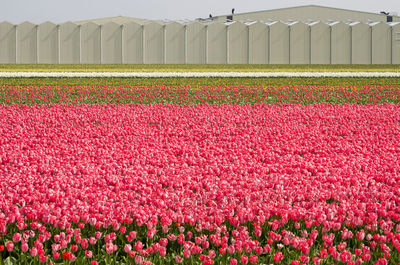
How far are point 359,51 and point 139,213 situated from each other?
146 ft

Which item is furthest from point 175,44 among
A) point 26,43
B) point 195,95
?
point 195,95

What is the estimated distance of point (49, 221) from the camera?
4758 millimetres

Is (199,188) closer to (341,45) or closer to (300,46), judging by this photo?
(300,46)

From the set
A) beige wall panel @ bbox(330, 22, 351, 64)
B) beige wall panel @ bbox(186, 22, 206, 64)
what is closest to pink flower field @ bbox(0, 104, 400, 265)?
beige wall panel @ bbox(186, 22, 206, 64)

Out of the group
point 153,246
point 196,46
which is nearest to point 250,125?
point 153,246

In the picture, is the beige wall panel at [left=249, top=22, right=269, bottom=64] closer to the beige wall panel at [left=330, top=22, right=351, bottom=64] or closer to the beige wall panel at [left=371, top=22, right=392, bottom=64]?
the beige wall panel at [left=330, top=22, right=351, bottom=64]

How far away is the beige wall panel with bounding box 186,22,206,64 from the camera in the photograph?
150ft

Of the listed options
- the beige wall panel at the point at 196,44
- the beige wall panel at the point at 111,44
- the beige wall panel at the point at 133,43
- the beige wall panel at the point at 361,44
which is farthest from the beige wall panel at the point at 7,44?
the beige wall panel at the point at 361,44

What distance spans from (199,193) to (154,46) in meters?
40.5

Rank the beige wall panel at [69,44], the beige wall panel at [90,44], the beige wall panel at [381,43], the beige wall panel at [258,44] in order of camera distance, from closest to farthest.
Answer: the beige wall panel at [69,44] → the beige wall panel at [90,44] → the beige wall panel at [258,44] → the beige wall panel at [381,43]

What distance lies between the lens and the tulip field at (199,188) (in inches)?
168

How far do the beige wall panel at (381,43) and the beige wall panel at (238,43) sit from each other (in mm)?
10406

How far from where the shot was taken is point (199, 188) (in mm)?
6000

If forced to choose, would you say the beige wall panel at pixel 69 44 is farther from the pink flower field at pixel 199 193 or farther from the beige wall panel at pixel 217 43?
the pink flower field at pixel 199 193
